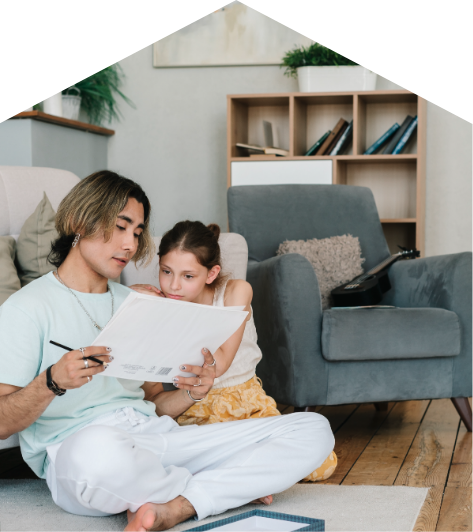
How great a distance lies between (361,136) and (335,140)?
6.0 inches

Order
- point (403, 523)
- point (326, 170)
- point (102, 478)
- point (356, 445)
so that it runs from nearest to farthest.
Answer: point (102, 478), point (403, 523), point (356, 445), point (326, 170)

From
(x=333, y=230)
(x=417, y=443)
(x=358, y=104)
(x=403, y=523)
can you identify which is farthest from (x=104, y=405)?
(x=358, y=104)

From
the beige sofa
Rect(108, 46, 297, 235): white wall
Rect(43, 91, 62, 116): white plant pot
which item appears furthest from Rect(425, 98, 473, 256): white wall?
the beige sofa

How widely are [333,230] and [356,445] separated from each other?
0.93 m

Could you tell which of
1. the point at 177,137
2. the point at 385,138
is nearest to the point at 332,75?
the point at 385,138

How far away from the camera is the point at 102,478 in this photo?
122 centimetres

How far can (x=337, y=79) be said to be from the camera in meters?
3.65

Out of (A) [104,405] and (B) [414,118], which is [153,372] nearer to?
(A) [104,405]

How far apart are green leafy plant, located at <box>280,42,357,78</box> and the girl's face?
2.33 metres

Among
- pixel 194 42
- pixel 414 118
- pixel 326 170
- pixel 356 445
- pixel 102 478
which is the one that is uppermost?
pixel 194 42

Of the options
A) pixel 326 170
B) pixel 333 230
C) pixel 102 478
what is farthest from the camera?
pixel 326 170

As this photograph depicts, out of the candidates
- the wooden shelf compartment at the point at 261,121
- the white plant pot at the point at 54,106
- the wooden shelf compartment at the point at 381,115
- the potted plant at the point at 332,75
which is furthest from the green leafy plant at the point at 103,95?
the wooden shelf compartment at the point at 381,115

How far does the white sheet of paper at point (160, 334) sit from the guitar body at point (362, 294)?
1091 millimetres

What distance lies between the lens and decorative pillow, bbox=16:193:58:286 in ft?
5.94
